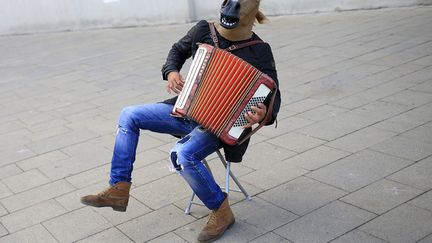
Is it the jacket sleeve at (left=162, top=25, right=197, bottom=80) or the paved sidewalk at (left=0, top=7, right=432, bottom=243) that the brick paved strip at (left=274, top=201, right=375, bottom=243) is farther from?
the jacket sleeve at (left=162, top=25, right=197, bottom=80)

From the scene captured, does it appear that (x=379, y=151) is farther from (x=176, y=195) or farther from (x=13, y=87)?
(x=13, y=87)

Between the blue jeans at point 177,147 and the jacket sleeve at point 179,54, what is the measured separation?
0.24 meters

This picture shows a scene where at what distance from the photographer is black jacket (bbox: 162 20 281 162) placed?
10.9ft

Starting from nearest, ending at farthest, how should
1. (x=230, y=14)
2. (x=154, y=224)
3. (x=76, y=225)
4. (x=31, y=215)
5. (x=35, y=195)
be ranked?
(x=230, y=14) < (x=154, y=224) < (x=76, y=225) < (x=31, y=215) < (x=35, y=195)

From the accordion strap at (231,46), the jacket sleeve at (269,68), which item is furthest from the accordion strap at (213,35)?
the jacket sleeve at (269,68)

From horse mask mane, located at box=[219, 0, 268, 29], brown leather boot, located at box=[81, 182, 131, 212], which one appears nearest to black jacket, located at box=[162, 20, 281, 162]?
horse mask mane, located at box=[219, 0, 268, 29]

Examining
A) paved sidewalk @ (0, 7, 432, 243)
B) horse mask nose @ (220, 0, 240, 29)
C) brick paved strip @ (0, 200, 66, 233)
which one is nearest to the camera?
horse mask nose @ (220, 0, 240, 29)

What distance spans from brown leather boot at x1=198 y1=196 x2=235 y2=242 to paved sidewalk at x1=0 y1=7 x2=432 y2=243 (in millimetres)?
68

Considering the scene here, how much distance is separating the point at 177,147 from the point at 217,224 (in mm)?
524

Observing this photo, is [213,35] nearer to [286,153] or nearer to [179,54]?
[179,54]

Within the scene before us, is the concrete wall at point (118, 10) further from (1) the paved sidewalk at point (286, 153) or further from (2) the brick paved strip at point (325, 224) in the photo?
(2) the brick paved strip at point (325, 224)

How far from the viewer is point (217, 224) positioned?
3.42 metres

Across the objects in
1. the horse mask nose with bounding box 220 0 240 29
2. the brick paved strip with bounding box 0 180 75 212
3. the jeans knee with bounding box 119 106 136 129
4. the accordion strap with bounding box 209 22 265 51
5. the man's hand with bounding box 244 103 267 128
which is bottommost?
the brick paved strip with bounding box 0 180 75 212

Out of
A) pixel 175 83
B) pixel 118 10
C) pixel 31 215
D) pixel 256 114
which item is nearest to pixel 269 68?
pixel 256 114
